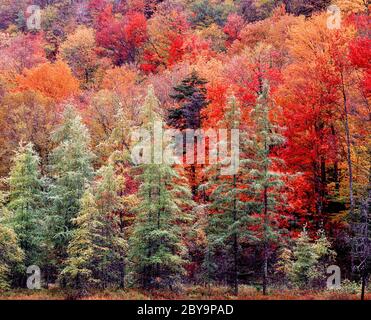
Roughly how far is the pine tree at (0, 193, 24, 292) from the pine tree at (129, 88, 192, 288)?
5.73 m

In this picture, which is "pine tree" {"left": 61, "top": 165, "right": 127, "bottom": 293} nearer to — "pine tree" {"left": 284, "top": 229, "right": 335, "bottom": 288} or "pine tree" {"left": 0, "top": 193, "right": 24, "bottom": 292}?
"pine tree" {"left": 0, "top": 193, "right": 24, "bottom": 292}

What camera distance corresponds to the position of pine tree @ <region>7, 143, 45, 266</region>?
26641mm

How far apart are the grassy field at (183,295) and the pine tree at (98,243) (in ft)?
3.00

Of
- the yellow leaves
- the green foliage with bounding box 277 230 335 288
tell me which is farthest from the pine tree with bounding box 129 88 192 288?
the yellow leaves

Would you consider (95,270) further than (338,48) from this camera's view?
No

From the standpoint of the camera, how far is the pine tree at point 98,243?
24609 millimetres

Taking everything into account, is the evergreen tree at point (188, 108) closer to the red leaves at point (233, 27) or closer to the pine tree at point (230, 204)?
the pine tree at point (230, 204)

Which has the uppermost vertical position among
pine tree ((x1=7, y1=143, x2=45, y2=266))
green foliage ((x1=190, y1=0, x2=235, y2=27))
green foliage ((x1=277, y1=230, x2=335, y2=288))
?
green foliage ((x1=190, y1=0, x2=235, y2=27))

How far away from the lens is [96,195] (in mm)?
25250

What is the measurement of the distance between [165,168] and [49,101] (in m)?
21.3

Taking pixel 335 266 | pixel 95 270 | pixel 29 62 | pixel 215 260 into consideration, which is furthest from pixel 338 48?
pixel 29 62

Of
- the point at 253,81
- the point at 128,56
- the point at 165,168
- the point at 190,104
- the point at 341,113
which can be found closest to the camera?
the point at 165,168

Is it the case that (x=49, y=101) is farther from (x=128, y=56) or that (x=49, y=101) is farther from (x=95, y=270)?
(x=128, y=56)

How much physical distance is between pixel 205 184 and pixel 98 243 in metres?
6.17
